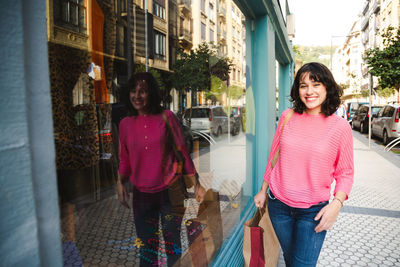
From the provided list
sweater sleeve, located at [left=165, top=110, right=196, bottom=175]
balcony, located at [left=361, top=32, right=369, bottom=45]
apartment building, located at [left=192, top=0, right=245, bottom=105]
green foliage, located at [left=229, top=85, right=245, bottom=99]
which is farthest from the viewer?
balcony, located at [left=361, top=32, right=369, bottom=45]

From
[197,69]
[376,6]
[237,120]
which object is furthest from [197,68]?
[376,6]

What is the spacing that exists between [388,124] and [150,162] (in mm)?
14444

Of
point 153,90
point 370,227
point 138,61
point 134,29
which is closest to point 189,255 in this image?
point 153,90

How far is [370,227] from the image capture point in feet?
14.4

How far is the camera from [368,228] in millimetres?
4344

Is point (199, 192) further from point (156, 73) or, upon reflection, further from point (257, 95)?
point (257, 95)

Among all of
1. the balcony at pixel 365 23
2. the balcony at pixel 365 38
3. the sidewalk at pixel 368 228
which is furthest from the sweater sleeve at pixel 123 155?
the balcony at pixel 365 38

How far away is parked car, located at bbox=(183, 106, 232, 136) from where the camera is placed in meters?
2.47

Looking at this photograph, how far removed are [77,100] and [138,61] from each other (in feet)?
1.62

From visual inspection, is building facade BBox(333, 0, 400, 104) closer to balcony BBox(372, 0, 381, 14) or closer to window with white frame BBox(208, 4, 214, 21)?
balcony BBox(372, 0, 381, 14)

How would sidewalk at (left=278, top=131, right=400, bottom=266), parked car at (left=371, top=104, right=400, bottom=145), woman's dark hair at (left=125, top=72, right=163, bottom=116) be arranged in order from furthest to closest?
1. parked car at (left=371, top=104, right=400, bottom=145)
2. sidewalk at (left=278, top=131, right=400, bottom=266)
3. woman's dark hair at (left=125, top=72, right=163, bottom=116)

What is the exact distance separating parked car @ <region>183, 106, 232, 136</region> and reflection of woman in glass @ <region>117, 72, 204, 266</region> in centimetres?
25

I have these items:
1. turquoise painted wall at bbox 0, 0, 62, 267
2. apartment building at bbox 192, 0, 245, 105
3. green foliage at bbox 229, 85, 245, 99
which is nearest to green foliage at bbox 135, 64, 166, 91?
apartment building at bbox 192, 0, 245, 105

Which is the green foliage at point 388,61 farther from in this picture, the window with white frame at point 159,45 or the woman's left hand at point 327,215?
the window with white frame at point 159,45
